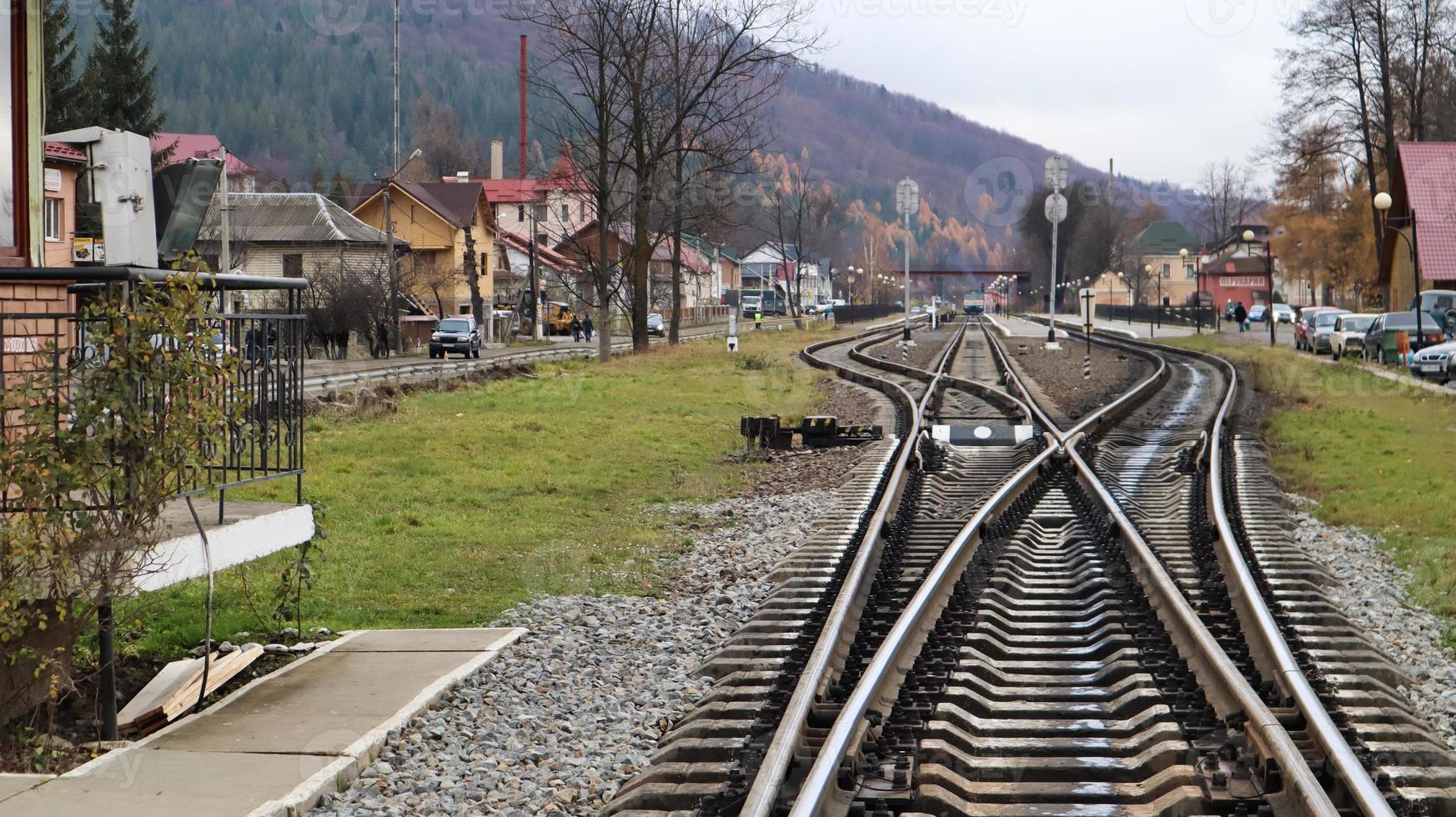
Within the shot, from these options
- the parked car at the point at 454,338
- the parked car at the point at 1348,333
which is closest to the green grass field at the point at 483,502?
the parked car at the point at 454,338

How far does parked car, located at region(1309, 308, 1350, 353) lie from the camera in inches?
1930

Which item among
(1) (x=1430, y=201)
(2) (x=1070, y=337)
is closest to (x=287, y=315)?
(1) (x=1430, y=201)

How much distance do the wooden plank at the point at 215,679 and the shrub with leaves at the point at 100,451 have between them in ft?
1.92

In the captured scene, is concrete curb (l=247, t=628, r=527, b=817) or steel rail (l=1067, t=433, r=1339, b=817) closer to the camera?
steel rail (l=1067, t=433, r=1339, b=817)

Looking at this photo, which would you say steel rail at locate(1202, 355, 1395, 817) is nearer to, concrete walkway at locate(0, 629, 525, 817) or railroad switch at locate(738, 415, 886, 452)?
concrete walkway at locate(0, 629, 525, 817)

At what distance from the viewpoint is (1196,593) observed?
9.33m

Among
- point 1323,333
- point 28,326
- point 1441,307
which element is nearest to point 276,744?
point 28,326

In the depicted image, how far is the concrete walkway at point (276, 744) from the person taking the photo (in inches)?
221

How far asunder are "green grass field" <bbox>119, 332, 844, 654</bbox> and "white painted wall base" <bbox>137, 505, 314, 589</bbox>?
15.6 inches

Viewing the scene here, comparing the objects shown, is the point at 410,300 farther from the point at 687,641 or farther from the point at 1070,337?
the point at 687,641

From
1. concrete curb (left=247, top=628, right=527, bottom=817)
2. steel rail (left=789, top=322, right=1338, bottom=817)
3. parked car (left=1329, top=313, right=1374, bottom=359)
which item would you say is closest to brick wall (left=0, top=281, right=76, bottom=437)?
concrete curb (left=247, top=628, right=527, bottom=817)

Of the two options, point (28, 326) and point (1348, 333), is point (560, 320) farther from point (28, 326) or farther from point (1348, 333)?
point (28, 326)

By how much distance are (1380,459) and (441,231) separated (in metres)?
64.7

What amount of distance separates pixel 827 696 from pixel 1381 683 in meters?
2.86
